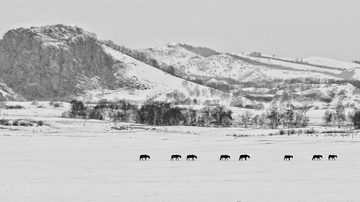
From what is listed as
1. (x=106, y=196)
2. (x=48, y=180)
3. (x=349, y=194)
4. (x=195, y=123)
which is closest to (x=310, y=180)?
(x=349, y=194)

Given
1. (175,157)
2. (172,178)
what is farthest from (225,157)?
(172,178)

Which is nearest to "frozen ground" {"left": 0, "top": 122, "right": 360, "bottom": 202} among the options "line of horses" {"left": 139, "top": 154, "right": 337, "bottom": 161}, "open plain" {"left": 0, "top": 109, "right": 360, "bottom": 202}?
"open plain" {"left": 0, "top": 109, "right": 360, "bottom": 202}

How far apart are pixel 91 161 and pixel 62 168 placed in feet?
22.5

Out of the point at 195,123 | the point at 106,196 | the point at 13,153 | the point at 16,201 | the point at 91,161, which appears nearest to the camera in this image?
the point at 16,201

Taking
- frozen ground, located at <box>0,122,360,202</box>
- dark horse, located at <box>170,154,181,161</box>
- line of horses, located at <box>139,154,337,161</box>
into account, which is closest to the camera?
frozen ground, located at <box>0,122,360,202</box>

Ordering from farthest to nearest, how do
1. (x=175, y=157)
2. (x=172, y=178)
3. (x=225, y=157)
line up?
(x=175, y=157)
(x=225, y=157)
(x=172, y=178)

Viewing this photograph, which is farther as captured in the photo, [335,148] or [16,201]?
[335,148]

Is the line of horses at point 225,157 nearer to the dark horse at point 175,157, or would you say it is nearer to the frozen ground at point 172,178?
the dark horse at point 175,157

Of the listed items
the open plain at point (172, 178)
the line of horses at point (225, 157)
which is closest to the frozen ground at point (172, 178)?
the open plain at point (172, 178)

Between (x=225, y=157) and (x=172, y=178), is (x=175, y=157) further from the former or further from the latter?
(x=172, y=178)

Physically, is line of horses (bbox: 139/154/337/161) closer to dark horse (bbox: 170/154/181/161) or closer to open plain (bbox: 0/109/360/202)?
dark horse (bbox: 170/154/181/161)

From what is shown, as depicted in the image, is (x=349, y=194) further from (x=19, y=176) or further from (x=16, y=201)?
(x=19, y=176)

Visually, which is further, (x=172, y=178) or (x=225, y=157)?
(x=225, y=157)

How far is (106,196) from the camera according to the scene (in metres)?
32.9
